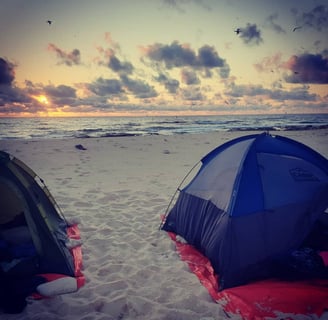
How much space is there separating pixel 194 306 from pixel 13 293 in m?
2.43

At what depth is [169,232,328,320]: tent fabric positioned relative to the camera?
3697mm

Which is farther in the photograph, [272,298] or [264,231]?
[264,231]

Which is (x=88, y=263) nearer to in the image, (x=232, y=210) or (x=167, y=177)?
(x=232, y=210)

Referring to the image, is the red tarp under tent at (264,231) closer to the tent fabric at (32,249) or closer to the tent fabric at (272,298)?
the tent fabric at (272,298)

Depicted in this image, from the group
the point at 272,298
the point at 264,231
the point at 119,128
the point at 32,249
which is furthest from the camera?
the point at 119,128

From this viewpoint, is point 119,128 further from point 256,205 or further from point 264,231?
point 264,231

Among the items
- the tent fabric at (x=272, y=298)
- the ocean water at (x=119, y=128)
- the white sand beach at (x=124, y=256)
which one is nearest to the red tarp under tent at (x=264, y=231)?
the tent fabric at (x=272, y=298)

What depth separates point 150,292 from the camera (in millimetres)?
4172

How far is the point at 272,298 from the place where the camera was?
3.88 m

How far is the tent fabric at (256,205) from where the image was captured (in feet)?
14.1

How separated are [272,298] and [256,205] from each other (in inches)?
51.1

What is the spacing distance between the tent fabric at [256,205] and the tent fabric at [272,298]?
154 mm

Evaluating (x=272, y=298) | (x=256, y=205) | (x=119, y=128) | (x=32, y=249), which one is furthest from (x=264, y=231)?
(x=119, y=128)

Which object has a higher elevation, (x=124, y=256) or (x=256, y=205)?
(x=256, y=205)
